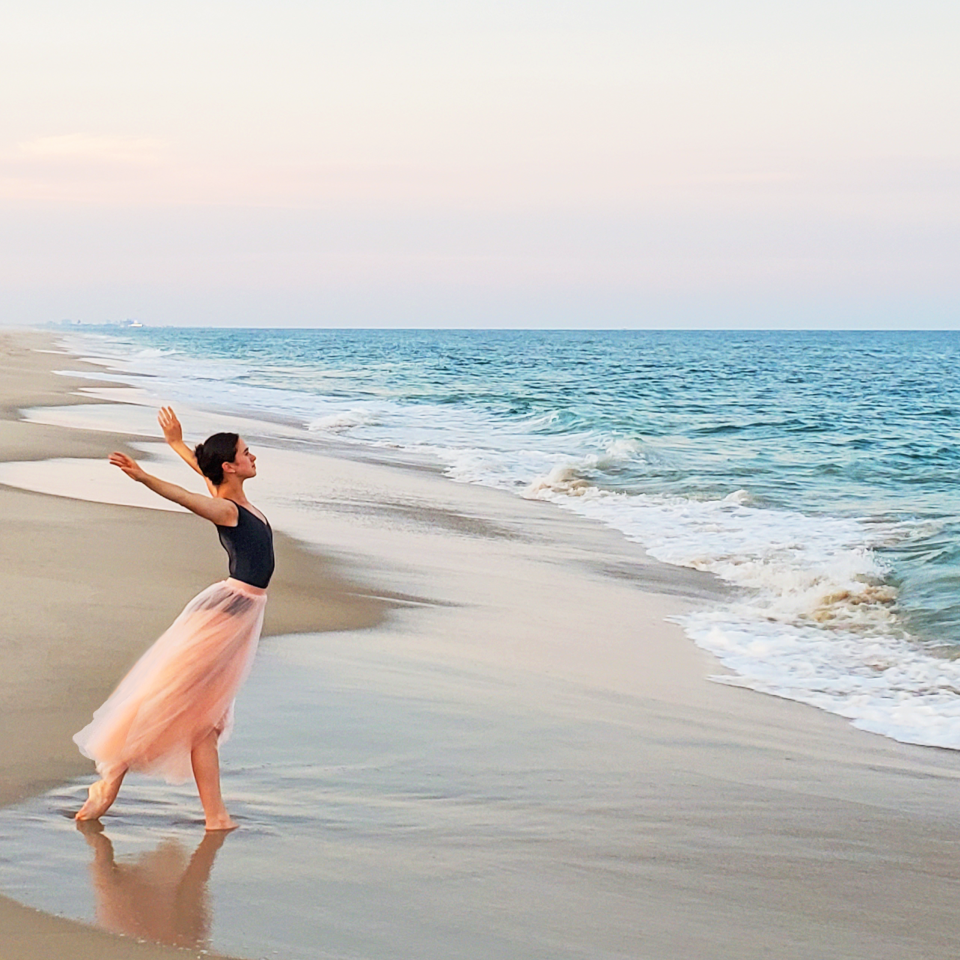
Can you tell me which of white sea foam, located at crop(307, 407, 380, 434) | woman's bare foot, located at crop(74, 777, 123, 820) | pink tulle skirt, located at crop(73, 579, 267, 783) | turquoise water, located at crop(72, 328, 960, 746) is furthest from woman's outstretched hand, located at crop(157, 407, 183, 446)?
white sea foam, located at crop(307, 407, 380, 434)

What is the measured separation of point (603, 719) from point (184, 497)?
271 cm

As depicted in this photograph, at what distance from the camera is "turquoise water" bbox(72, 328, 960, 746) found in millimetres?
7727

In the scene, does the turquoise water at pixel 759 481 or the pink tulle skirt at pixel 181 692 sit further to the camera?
the turquoise water at pixel 759 481

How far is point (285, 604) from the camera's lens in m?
7.86

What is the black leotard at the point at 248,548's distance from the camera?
13.9 ft

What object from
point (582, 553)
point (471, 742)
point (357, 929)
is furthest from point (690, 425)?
point (357, 929)

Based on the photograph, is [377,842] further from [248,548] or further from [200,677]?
[248,548]

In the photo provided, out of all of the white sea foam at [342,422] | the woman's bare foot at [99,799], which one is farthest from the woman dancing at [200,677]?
the white sea foam at [342,422]

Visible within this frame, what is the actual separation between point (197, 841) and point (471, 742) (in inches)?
60.8

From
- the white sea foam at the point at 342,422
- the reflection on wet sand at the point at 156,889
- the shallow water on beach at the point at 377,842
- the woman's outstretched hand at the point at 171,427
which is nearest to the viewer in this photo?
the reflection on wet sand at the point at 156,889

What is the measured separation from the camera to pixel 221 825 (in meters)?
4.20

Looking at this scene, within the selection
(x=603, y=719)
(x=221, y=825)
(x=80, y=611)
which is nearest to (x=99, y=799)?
(x=221, y=825)

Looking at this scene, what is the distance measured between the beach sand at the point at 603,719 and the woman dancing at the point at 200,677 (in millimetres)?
485

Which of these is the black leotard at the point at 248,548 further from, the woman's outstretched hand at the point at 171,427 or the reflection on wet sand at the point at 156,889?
the reflection on wet sand at the point at 156,889
